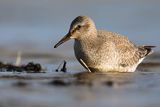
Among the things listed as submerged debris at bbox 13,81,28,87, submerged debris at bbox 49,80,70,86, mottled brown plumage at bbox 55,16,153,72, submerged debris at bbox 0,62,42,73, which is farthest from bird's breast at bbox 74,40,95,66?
submerged debris at bbox 13,81,28,87

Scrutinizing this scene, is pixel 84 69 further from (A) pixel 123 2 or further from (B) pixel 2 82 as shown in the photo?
(A) pixel 123 2

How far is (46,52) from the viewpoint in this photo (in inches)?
659

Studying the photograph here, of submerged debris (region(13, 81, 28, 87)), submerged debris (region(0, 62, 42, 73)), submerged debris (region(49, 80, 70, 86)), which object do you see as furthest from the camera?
submerged debris (region(0, 62, 42, 73))

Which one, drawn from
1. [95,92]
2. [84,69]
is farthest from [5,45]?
[95,92]

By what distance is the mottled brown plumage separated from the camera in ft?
45.4

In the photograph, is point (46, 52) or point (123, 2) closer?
point (46, 52)

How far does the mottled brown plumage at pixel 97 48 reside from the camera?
45.4ft

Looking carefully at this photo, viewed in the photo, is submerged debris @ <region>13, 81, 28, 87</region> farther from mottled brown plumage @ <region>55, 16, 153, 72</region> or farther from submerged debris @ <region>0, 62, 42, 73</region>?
mottled brown plumage @ <region>55, 16, 153, 72</region>

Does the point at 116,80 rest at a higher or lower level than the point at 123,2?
lower

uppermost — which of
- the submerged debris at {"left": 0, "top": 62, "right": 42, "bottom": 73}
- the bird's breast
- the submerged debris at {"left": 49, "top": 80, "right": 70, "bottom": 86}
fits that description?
the bird's breast

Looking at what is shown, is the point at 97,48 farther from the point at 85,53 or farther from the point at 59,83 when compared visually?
the point at 59,83

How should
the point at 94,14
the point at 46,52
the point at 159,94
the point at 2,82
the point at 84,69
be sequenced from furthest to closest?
the point at 94,14, the point at 46,52, the point at 84,69, the point at 2,82, the point at 159,94

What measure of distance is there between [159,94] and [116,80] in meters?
1.45

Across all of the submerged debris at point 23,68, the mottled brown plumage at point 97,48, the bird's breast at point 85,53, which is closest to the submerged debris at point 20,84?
the submerged debris at point 23,68
